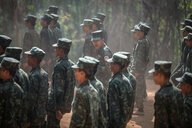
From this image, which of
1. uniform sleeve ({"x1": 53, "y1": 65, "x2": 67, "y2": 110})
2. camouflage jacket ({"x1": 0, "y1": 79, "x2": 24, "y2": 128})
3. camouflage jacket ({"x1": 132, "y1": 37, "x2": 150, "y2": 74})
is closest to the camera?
camouflage jacket ({"x1": 0, "y1": 79, "x2": 24, "y2": 128})

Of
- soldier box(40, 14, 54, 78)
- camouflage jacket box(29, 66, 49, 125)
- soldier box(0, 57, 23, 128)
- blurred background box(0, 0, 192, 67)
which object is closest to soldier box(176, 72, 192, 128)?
camouflage jacket box(29, 66, 49, 125)

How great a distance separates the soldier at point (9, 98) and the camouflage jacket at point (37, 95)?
842 millimetres

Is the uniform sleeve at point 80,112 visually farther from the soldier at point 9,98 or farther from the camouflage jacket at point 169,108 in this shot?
the camouflage jacket at point 169,108

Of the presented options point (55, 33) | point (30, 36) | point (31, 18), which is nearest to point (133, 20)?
point (55, 33)

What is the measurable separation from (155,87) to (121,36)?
3975 millimetres

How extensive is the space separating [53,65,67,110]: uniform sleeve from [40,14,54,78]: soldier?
474cm

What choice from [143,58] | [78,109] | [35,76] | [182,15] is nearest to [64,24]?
[182,15]

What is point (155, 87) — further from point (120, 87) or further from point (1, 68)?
point (1, 68)

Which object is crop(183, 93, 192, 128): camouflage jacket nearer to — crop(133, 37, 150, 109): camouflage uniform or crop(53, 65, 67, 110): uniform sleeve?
crop(53, 65, 67, 110): uniform sleeve

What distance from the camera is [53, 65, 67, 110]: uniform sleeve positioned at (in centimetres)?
641

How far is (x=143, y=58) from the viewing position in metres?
9.62

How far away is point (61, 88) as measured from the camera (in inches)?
253

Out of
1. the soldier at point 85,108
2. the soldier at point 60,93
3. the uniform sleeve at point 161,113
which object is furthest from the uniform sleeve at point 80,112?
the soldier at point 60,93

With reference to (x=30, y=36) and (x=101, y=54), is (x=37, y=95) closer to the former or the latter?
(x=101, y=54)
